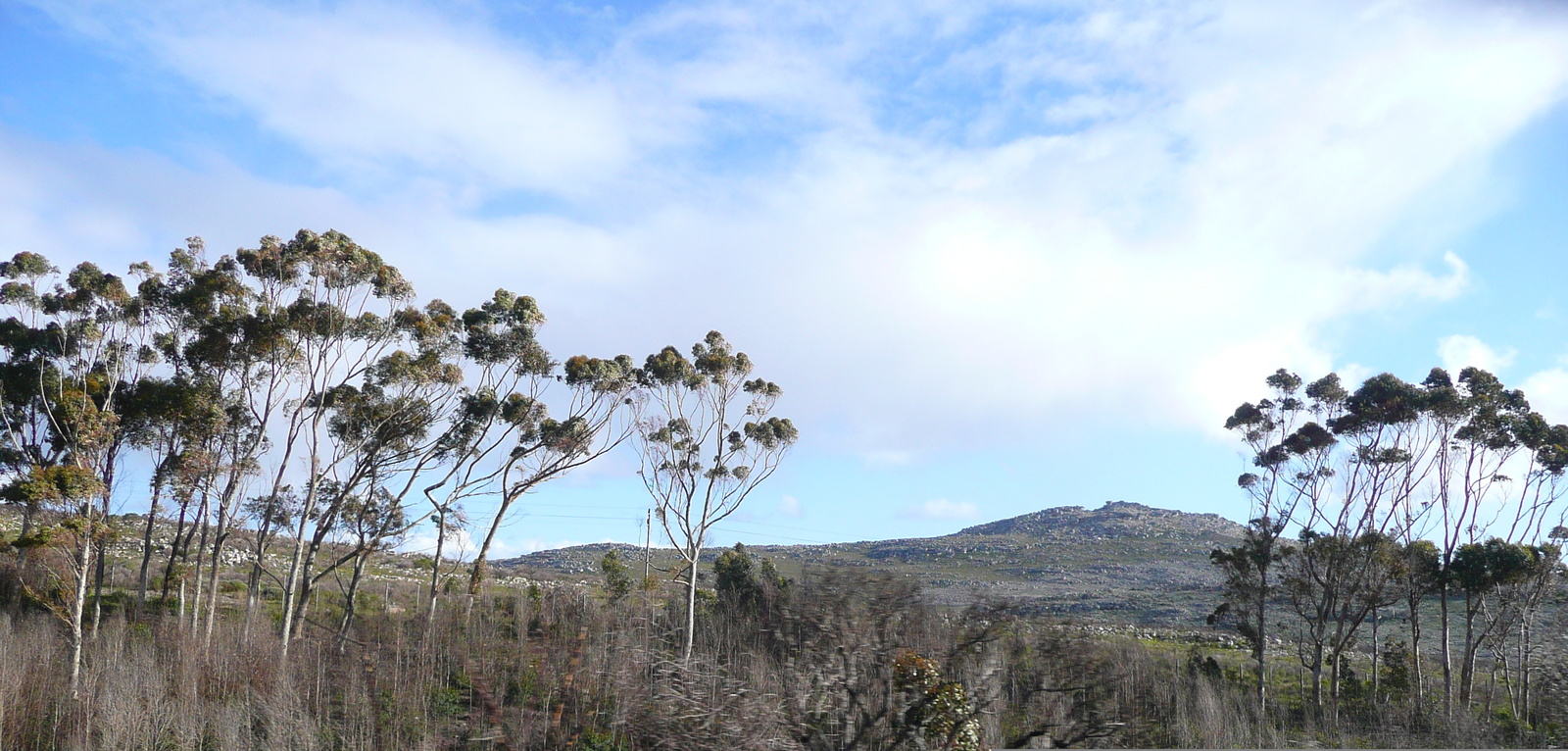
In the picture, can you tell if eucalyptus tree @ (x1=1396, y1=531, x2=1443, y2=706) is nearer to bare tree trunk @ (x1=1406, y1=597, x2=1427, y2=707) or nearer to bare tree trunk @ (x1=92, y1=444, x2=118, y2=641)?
bare tree trunk @ (x1=1406, y1=597, x2=1427, y2=707)

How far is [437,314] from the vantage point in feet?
85.4

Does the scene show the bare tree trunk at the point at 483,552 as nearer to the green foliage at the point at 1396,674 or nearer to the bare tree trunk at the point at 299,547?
the bare tree trunk at the point at 299,547

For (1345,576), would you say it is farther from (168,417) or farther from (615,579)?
(168,417)

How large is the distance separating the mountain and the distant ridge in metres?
0.17

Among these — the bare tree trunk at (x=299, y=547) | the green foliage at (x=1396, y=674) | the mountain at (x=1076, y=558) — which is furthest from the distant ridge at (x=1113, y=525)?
the bare tree trunk at (x=299, y=547)

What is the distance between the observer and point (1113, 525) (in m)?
144

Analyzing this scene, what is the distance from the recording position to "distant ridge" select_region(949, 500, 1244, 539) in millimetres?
136250

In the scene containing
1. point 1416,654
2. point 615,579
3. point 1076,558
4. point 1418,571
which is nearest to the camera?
point 1416,654

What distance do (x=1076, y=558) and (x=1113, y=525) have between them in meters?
34.9

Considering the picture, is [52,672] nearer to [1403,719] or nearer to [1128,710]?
[1128,710]

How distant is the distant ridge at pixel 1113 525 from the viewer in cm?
13625

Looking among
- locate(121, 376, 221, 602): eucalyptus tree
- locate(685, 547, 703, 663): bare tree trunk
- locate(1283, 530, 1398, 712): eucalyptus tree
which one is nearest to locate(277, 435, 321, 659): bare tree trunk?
locate(121, 376, 221, 602): eucalyptus tree

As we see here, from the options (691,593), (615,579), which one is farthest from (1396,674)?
(615,579)

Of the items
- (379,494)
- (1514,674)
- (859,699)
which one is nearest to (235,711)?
(859,699)
